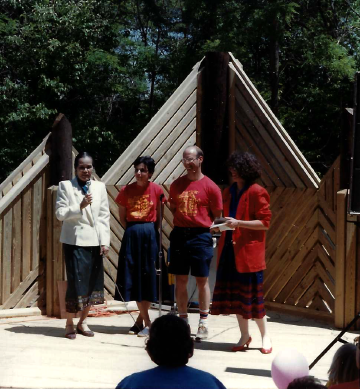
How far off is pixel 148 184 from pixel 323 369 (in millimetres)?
2045

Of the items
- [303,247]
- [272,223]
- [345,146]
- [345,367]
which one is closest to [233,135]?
[272,223]

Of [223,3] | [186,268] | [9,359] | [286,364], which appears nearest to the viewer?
[286,364]

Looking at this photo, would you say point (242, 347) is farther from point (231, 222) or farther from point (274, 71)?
point (274, 71)

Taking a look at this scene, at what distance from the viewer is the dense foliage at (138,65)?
17312 millimetres

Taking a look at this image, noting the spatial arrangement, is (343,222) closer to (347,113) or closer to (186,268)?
(347,113)

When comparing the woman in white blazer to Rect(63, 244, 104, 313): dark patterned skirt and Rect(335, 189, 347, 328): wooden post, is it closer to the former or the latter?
Rect(63, 244, 104, 313): dark patterned skirt

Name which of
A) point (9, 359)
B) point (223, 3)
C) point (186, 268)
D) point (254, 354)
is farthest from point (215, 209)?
point (223, 3)

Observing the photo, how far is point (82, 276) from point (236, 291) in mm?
1252

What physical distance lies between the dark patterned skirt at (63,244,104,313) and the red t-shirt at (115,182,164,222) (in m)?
0.40

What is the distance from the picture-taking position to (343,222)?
19.8ft

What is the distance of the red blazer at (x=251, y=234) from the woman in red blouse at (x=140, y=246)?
86 centimetres

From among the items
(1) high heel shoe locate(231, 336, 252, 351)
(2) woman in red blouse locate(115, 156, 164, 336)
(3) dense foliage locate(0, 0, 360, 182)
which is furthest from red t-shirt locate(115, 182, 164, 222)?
(3) dense foliage locate(0, 0, 360, 182)

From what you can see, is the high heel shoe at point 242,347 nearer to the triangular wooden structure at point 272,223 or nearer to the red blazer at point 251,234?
the red blazer at point 251,234

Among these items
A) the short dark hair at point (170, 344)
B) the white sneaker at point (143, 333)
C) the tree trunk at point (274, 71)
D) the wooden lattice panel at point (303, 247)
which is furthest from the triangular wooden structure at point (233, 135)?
the tree trunk at point (274, 71)
